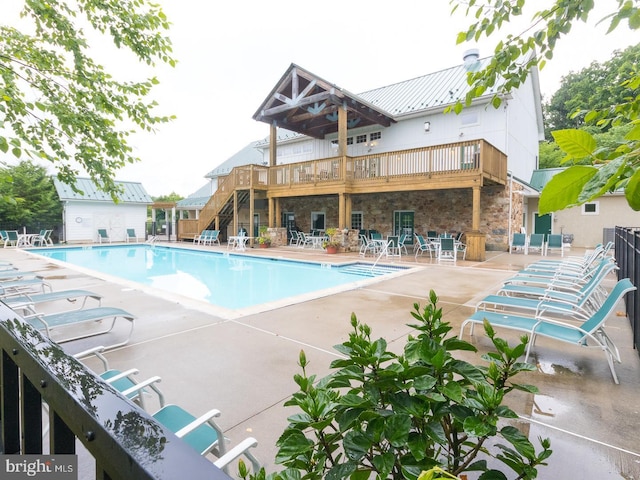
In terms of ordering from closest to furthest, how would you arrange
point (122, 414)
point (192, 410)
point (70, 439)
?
point (122, 414)
point (70, 439)
point (192, 410)

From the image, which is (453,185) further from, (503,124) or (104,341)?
(104,341)

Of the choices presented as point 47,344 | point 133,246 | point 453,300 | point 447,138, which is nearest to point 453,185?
point 447,138

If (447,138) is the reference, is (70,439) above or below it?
below

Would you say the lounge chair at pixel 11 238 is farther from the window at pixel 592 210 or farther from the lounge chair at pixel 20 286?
the window at pixel 592 210

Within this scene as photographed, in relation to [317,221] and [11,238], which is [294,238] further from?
[11,238]

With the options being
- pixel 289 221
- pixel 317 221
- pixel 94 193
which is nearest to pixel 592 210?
pixel 317 221

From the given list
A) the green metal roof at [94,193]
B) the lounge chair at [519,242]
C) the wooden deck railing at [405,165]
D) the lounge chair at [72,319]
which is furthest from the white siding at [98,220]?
the lounge chair at [519,242]

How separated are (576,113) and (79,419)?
95.5 inches

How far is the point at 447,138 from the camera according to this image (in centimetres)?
1527

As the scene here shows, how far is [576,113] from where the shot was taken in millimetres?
1860

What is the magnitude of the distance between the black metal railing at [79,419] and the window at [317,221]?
18.2 meters

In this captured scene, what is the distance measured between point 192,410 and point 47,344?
1.97 m

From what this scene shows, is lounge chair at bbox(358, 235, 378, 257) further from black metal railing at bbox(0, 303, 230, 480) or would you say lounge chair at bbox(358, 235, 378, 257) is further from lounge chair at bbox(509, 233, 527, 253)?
black metal railing at bbox(0, 303, 230, 480)

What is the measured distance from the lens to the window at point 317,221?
19.4 m
